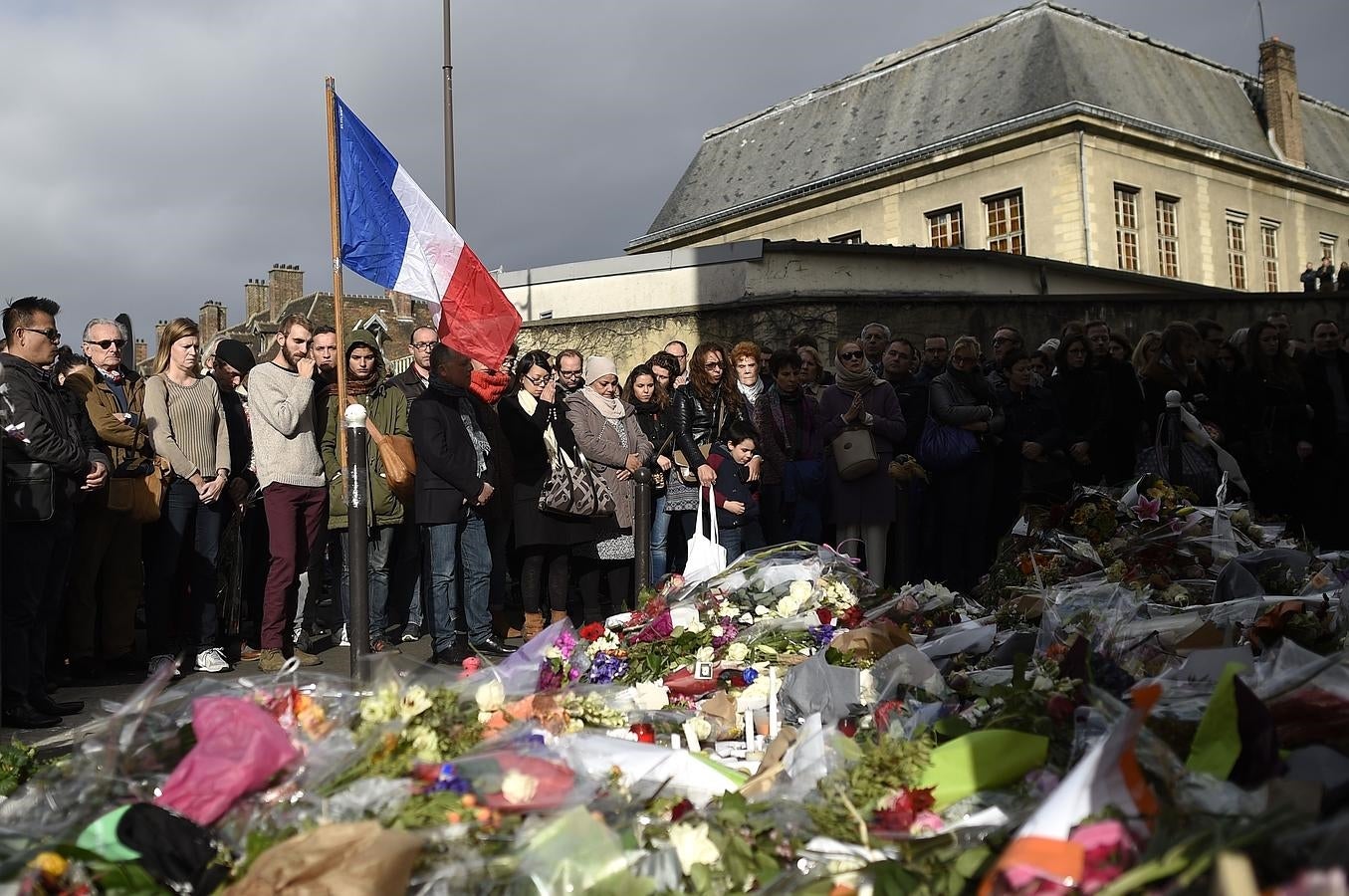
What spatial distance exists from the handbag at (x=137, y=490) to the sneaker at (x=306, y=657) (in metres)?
1.24

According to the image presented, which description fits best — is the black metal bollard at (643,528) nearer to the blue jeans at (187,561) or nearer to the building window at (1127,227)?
the blue jeans at (187,561)

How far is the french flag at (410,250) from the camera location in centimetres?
786

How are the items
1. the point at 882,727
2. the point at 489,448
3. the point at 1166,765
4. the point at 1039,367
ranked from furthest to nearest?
the point at 1039,367, the point at 489,448, the point at 882,727, the point at 1166,765

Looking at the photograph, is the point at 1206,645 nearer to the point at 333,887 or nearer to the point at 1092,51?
the point at 333,887

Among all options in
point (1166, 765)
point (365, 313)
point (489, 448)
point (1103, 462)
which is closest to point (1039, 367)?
point (1103, 462)

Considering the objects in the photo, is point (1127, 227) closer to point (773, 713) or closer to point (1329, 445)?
point (1329, 445)

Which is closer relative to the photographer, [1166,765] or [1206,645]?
[1166,765]

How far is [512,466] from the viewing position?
27.4ft

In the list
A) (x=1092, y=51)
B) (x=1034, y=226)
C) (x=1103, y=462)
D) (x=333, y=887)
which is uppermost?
(x=1092, y=51)

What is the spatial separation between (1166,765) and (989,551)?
6783 mm

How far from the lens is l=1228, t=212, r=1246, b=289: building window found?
112ft

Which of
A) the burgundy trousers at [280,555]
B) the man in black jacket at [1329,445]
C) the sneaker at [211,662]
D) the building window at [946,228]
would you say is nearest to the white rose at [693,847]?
the burgundy trousers at [280,555]

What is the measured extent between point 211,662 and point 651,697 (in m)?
3.98

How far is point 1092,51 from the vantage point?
32500 millimetres
